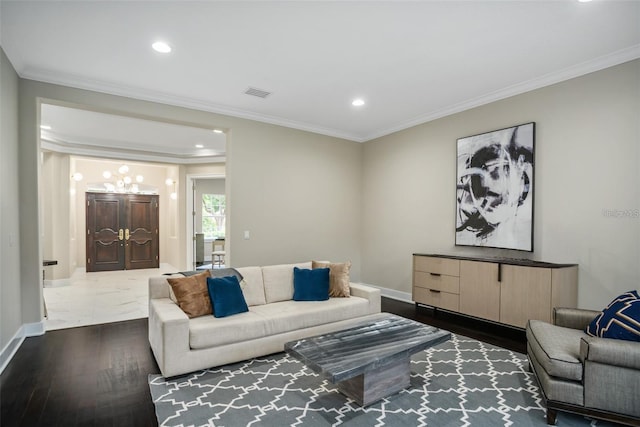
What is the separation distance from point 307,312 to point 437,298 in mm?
2025

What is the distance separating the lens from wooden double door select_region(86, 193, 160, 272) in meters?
8.69

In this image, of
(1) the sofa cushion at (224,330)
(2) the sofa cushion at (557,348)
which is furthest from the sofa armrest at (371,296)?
(2) the sofa cushion at (557,348)

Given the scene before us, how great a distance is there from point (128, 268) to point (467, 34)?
31.1 ft

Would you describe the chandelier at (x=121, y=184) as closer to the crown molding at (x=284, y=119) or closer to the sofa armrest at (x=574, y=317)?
the crown molding at (x=284, y=119)

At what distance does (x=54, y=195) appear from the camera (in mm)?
6730

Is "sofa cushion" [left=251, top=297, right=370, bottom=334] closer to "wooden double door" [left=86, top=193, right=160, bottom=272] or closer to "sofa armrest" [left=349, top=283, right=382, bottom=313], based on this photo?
"sofa armrest" [left=349, top=283, right=382, bottom=313]

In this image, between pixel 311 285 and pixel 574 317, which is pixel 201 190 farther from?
pixel 574 317

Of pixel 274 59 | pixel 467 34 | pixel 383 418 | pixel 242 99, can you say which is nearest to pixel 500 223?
pixel 467 34

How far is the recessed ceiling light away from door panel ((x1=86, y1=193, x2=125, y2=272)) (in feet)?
23.3

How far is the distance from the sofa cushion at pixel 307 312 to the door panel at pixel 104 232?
23.1 ft

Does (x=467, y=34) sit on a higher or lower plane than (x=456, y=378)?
higher

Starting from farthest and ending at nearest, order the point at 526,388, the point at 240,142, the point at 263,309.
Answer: the point at 240,142 < the point at 263,309 < the point at 526,388

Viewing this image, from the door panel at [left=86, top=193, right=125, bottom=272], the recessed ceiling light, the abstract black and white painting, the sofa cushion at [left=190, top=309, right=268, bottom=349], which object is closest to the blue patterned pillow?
the abstract black and white painting

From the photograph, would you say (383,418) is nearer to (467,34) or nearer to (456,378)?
(456,378)
